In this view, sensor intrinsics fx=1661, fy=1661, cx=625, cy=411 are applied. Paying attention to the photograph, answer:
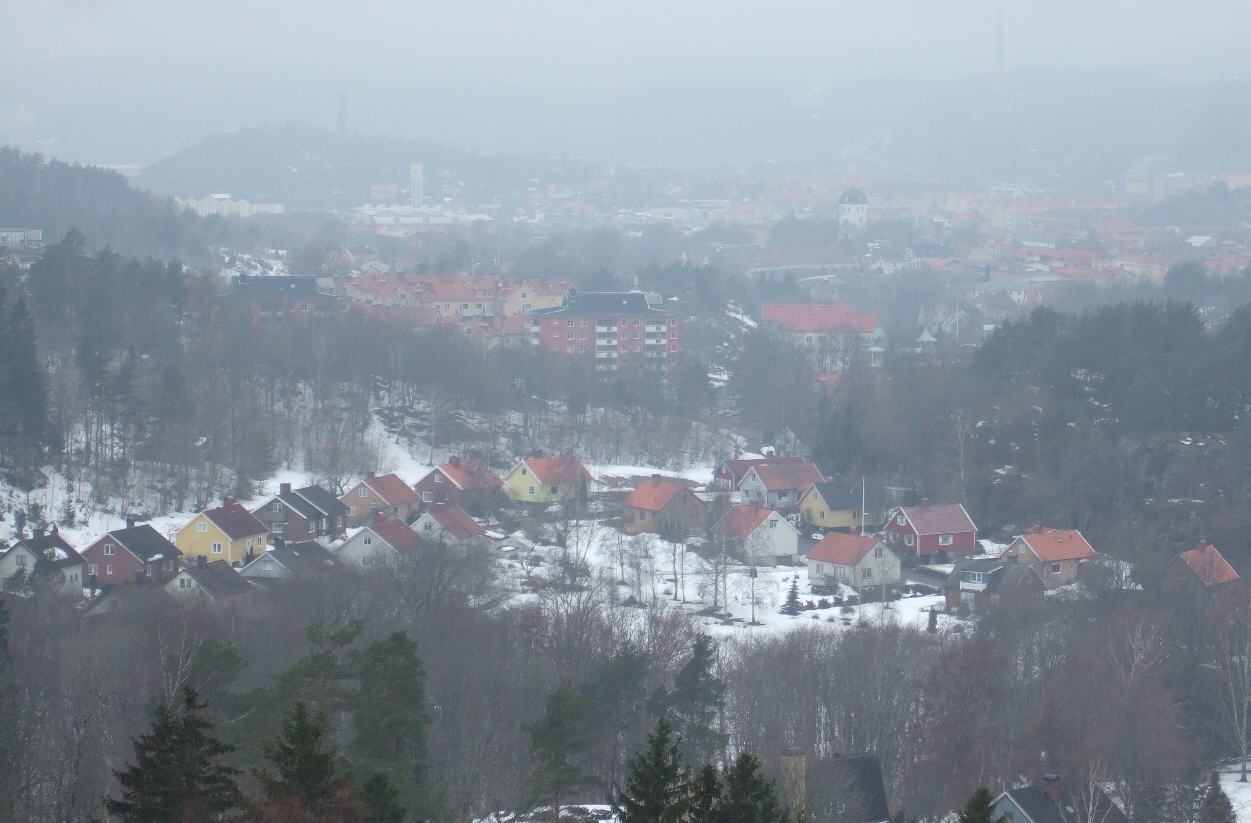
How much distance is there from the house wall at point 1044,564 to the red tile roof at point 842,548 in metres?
1.47

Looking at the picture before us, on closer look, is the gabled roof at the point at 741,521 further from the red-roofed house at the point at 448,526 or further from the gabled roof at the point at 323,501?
the gabled roof at the point at 323,501

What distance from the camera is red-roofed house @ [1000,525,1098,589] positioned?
16.4 metres

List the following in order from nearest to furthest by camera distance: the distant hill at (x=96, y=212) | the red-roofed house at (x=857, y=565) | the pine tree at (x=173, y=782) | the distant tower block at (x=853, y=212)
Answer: the pine tree at (x=173, y=782), the red-roofed house at (x=857, y=565), the distant hill at (x=96, y=212), the distant tower block at (x=853, y=212)

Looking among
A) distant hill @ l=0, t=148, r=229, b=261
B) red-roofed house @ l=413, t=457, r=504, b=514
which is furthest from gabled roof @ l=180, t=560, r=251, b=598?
distant hill @ l=0, t=148, r=229, b=261

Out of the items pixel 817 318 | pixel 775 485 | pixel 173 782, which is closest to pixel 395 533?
pixel 775 485

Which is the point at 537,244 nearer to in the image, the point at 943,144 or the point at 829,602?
the point at 829,602

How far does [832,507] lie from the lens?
18797 millimetres

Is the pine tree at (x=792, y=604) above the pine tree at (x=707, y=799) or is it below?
below

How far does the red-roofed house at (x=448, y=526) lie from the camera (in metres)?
16.8

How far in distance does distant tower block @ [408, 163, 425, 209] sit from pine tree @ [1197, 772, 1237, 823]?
60541 mm

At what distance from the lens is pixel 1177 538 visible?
17.1 m

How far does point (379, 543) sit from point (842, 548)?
4.54m

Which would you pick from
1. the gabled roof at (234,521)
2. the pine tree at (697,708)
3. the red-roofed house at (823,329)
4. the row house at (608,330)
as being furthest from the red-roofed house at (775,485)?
the pine tree at (697,708)

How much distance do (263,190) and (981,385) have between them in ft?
172
